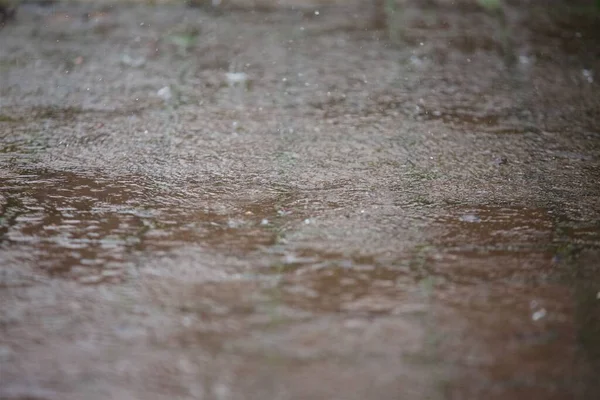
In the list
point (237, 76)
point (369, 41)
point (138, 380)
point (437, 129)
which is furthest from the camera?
point (369, 41)

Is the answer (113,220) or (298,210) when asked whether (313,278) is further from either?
(113,220)

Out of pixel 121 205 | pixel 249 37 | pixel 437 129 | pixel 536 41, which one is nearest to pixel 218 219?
pixel 121 205

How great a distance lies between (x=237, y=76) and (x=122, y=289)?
157 cm

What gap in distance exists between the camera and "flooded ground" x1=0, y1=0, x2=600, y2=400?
1544mm

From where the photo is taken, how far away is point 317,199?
2184 mm

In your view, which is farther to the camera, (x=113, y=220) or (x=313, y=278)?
(x=113, y=220)

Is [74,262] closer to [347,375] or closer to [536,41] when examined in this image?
[347,375]

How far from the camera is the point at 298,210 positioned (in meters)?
2.12

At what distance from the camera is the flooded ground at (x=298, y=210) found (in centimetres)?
154

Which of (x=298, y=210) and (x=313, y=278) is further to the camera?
(x=298, y=210)

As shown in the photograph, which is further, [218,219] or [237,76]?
[237,76]

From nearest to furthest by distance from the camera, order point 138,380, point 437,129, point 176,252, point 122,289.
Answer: point 138,380, point 122,289, point 176,252, point 437,129

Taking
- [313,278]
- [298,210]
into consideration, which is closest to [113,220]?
[298,210]

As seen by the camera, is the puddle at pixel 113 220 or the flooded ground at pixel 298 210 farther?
the puddle at pixel 113 220
